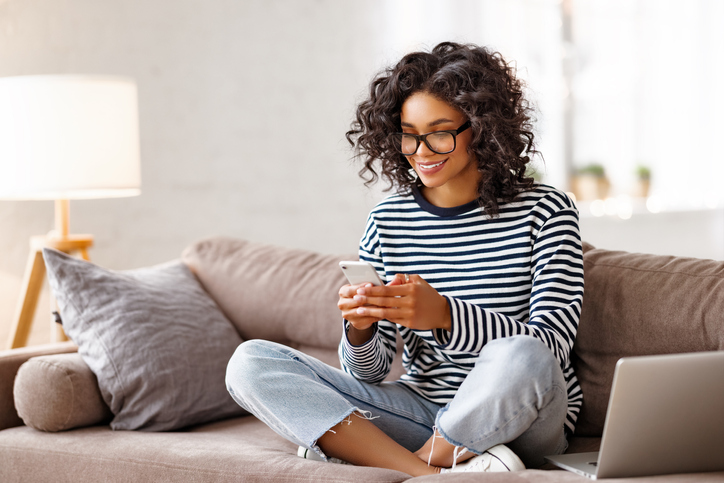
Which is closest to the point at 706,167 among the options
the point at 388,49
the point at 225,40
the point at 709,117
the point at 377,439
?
the point at 709,117

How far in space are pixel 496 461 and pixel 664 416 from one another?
29cm

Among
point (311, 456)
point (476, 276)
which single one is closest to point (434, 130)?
point (476, 276)

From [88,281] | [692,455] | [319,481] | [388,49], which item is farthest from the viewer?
[388,49]

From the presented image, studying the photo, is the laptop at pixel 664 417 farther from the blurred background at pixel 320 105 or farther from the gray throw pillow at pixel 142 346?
the gray throw pillow at pixel 142 346

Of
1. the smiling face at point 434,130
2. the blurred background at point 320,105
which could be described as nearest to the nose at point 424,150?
the smiling face at point 434,130

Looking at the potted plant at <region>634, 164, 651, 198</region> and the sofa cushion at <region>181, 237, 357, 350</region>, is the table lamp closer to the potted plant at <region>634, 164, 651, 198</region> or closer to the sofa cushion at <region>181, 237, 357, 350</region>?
the sofa cushion at <region>181, 237, 357, 350</region>

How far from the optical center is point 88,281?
1.75m

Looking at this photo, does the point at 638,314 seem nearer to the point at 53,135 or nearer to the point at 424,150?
the point at 424,150

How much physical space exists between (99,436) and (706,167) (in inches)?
157

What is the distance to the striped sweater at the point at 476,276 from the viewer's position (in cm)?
132

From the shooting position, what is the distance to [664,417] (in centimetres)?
105

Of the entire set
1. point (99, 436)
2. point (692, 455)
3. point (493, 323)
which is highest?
point (493, 323)

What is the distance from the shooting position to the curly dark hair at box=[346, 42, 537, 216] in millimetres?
1440

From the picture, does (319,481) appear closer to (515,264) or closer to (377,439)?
(377,439)
